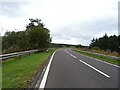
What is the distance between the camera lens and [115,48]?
105438 mm

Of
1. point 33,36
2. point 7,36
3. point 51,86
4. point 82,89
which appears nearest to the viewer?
point 82,89

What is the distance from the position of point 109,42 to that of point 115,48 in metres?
5.84

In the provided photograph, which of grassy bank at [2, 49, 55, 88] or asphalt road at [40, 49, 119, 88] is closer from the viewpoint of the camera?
asphalt road at [40, 49, 119, 88]

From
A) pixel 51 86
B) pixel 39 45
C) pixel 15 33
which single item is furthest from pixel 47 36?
pixel 51 86

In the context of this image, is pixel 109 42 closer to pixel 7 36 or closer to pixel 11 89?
pixel 7 36

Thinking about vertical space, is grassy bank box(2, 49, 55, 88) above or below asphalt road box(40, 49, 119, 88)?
below

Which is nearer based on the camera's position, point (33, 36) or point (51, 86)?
point (51, 86)

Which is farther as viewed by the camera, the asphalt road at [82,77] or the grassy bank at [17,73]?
the grassy bank at [17,73]

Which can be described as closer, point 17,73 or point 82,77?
point 82,77

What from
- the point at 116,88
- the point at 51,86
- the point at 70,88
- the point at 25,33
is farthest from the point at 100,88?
the point at 25,33

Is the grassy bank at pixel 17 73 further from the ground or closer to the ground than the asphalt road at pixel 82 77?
closer to the ground

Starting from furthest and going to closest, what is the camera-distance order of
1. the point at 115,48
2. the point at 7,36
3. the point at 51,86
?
1. the point at 115,48
2. the point at 7,36
3. the point at 51,86

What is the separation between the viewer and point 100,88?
21.5 feet

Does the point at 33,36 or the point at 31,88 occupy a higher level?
the point at 33,36
